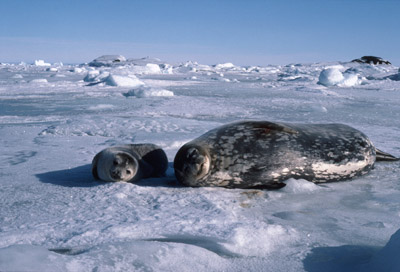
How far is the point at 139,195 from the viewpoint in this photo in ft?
8.13

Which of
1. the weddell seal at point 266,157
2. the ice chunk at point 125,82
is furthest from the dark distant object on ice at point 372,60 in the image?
the weddell seal at point 266,157

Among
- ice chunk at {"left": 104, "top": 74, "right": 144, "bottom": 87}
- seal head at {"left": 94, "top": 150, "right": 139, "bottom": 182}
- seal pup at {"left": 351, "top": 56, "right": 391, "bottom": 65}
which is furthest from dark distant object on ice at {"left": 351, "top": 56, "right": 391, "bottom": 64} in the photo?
seal head at {"left": 94, "top": 150, "right": 139, "bottom": 182}

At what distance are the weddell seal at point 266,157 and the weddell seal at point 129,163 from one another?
30 cm

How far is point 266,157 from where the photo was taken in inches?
112

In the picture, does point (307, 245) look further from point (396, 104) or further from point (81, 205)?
point (396, 104)

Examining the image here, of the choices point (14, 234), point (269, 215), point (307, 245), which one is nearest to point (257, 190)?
point (269, 215)

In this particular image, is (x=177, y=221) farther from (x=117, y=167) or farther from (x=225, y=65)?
(x=225, y=65)

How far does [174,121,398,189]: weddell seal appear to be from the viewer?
2.75 metres

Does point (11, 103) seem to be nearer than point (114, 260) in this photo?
No

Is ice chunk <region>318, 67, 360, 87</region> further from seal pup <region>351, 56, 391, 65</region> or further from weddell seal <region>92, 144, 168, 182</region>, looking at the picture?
seal pup <region>351, 56, 391, 65</region>

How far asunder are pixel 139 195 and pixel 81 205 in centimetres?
37

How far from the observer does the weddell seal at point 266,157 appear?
2.75 meters

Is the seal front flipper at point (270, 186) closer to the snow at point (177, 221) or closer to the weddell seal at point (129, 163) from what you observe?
the snow at point (177, 221)

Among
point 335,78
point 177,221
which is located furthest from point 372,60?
point 177,221
